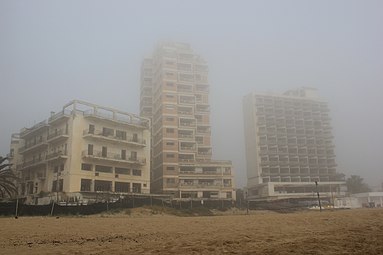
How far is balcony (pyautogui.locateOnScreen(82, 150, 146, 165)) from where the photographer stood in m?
58.6

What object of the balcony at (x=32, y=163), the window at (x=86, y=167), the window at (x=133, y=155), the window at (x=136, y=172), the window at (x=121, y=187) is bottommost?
the window at (x=121, y=187)

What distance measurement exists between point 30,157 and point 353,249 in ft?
226

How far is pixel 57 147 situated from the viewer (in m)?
61.9

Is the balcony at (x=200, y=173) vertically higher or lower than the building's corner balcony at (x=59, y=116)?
lower

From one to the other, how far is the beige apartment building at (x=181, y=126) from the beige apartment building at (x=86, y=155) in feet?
33.3

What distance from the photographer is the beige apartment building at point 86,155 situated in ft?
189

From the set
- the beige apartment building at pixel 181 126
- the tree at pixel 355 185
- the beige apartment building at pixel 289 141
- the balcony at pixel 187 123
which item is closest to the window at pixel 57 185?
the beige apartment building at pixel 181 126

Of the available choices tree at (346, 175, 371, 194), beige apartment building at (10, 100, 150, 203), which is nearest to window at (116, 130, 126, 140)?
beige apartment building at (10, 100, 150, 203)

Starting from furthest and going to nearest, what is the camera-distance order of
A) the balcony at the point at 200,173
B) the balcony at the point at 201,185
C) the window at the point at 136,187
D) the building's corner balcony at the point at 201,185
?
the balcony at the point at 200,173 → the balcony at the point at 201,185 → the building's corner balcony at the point at 201,185 → the window at the point at 136,187

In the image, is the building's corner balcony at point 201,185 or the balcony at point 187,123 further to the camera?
the balcony at point 187,123

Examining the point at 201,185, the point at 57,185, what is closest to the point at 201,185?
the point at 201,185

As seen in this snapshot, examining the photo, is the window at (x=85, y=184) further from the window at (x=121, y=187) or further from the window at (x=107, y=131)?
the window at (x=107, y=131)

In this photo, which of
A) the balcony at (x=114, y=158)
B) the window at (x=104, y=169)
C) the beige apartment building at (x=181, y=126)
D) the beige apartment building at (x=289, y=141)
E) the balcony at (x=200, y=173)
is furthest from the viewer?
the beige apartment building at (x=289, y=141)

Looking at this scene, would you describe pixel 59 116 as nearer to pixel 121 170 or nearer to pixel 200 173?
pixel 121 170
